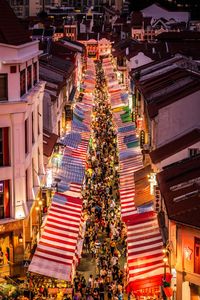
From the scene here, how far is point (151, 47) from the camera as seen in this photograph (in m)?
74.1

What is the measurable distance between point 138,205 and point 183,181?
655 cm

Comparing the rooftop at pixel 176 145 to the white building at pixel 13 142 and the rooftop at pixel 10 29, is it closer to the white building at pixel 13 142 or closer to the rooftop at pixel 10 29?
the white building at pixel 13 142

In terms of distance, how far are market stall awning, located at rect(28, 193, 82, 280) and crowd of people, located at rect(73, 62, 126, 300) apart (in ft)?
5.95

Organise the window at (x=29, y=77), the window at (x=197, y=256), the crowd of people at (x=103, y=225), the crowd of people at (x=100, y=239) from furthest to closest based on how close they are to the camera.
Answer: the window at (x=29, y=77), the crowd of people at (x=103, y=225), the crowd of people at (x=100, y=239), the window at (x=197, y=256)

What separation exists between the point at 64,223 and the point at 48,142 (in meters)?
10.2

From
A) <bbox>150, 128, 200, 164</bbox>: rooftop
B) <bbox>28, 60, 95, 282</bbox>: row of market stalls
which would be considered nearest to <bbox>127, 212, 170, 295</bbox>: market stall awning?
<bbox>28, 60, 95, 282</bbox>: row of market stalls

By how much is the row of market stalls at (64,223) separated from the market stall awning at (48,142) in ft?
5.27

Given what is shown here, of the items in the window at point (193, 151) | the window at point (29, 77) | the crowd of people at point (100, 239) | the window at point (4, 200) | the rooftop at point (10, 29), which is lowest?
the crowd of people at point (100, 239)

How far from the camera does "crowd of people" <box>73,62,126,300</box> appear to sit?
29750 millimetres

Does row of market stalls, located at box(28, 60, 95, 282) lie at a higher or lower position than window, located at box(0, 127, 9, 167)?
lower

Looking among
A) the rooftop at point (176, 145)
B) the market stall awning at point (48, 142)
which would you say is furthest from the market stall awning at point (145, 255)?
the market stall awning at point (48, 142)

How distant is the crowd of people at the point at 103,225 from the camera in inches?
1171

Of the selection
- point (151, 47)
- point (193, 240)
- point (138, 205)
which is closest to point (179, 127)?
point (138, 205)

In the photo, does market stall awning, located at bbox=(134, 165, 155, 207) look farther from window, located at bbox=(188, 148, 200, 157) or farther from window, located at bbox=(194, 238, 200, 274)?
window, located at bbox=(194, 238, 200, 274)
